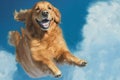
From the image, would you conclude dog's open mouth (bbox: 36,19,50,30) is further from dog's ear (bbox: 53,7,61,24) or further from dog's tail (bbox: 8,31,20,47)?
dog's tail (bbox: 8,31,20,47)

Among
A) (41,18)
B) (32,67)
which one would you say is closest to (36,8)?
(41,18)

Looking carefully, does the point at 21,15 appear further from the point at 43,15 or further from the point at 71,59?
the point at 71,59

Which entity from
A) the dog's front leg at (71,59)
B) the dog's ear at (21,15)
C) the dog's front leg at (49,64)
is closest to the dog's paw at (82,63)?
the dog's front leg at (71,59)

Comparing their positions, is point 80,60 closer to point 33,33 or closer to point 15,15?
point 33,33

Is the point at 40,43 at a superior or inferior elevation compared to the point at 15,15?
inferior

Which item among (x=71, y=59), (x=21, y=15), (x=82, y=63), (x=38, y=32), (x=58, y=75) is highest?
(x=21, y=15)

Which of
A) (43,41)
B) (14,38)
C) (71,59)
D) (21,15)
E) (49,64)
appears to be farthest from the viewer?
(14,38)

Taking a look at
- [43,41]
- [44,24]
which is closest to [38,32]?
[43,41]

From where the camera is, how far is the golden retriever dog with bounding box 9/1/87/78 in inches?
359

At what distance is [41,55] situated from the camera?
927cm

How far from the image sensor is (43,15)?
9.10 metres

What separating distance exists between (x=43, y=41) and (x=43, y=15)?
0.42 metres

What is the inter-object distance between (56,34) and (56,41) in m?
0.09

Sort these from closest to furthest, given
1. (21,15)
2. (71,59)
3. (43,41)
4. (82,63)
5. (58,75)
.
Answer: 1. (58,75)
2. (82,63)
3. (71,59)
4. (43,41)
5. (21,15)
